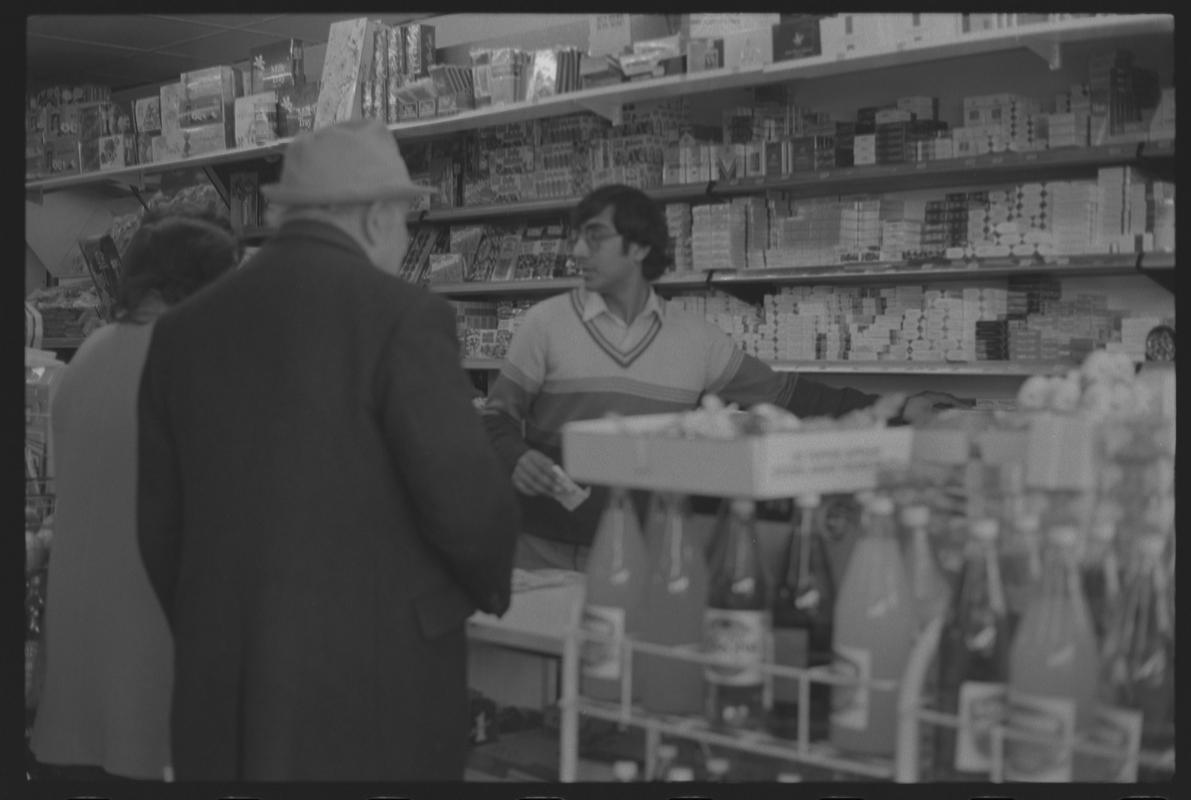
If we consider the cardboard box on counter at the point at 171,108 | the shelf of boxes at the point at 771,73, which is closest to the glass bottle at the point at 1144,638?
the shelf of boxes at the point at 771,73

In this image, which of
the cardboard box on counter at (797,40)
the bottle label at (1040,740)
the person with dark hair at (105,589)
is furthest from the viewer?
the cardboard box on counter at (797,40)

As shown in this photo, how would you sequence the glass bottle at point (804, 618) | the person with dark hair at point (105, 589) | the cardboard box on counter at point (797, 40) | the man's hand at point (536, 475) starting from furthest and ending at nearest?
1. the cardboard box on counter at point (797, 40)
2. the man's hand at point (536, 475)
3. the person with dark hair at point (105, 589)
4. the glass bottle at point (804, 618)

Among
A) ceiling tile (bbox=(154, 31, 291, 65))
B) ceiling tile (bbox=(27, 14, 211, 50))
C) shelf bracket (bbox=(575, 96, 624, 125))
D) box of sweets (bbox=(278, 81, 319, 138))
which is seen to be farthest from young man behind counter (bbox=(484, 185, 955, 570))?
ceiling tile (bbox=(154, 31, 291, 65))

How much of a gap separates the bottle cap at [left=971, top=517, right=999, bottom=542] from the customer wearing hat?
2.64ft

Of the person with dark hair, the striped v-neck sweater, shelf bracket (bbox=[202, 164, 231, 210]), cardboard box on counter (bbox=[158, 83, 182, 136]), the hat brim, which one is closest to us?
the hat brim

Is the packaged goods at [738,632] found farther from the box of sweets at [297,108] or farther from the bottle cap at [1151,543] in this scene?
the box of sweets at [297,108]

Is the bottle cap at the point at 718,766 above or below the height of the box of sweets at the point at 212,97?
below

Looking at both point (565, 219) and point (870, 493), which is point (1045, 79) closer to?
point (565, 219)

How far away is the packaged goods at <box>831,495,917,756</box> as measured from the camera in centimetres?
192

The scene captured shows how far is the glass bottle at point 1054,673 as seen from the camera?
70.4 inches

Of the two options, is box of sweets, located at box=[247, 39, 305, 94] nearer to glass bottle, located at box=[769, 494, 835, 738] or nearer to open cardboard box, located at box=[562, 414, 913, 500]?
open cardboard box, located at box=[562, 414, 913, 500]

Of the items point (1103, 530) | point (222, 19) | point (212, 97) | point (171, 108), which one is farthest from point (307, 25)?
point (1103, 530)

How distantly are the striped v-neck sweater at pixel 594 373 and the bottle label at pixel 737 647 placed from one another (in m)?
1.81

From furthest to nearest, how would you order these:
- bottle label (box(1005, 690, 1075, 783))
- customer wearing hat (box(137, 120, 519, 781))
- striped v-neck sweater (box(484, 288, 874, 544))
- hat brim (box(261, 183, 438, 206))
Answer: striped v-neck sweater (box(484, 288, 874, 544))
hat brim (box(261, 183, 438, 206))
customer wearing hat (box(137, 120, 519, 781))
bottle label (box(1005, 690, 1075, 783))
